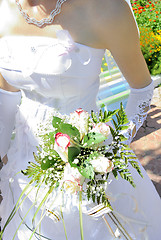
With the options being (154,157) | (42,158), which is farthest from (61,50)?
(154,157)

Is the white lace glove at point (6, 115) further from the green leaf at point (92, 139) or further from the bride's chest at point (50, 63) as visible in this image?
the green leaf at point (92, 139)

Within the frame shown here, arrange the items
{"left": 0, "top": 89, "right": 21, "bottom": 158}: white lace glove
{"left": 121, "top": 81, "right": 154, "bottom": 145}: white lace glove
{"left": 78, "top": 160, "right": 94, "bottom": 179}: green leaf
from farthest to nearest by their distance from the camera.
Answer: {"left": 0, "top": 89, "right": 21, "bottom": 158}: white lace glove, {"left": 121, "top": 81, "right": 154, "bottom": 145}: white lace glove, {"left": 78, "top": 160, "right": 94, "bottom": 179}: green leaf

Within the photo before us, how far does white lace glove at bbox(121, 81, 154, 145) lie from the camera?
1.79m

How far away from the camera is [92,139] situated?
4.44 feet

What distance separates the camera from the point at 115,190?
5.95 ft

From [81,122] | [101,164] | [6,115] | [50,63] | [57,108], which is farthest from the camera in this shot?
[6,115]

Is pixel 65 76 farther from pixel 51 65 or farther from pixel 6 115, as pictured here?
pixel 6 115

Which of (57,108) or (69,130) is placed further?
(57,108)

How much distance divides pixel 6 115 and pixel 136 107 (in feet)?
2.75

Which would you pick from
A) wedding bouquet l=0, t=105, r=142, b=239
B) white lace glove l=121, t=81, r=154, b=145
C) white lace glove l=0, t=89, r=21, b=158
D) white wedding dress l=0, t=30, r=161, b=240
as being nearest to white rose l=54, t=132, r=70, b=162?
wedding bouquet l=0, t=105, r=142, b=239

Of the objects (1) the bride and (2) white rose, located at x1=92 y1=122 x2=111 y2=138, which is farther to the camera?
(1) the bride

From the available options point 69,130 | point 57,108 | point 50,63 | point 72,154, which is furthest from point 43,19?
point 72,154

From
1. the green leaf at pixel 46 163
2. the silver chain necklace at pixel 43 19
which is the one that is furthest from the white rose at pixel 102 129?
the silver chain necklace at pixel 43 19

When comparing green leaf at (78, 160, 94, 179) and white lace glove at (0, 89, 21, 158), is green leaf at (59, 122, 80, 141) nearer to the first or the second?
green leaf at (78, 160, 94, 179)
